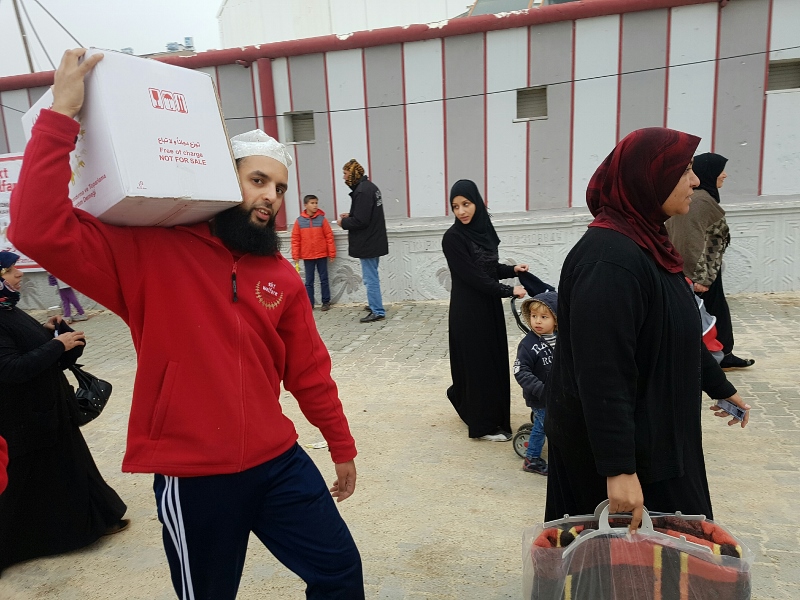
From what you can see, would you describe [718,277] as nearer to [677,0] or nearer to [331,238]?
[677,0]

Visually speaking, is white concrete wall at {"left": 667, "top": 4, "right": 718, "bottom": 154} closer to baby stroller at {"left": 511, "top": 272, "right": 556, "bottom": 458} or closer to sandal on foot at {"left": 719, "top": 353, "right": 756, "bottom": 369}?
sandal on foot at {"left": 719, "top": 353, "right": 756, "bottom": 369}

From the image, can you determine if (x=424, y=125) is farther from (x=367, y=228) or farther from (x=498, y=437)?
(x=498, y=437)

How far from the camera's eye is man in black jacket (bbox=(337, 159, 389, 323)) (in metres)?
7.99

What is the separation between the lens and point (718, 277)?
5266 mm

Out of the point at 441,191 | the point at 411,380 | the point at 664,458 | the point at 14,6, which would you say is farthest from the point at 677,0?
the point at 14,6

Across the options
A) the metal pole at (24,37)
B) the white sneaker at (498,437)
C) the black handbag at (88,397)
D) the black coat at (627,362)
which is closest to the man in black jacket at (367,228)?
the white sneaker at (498,437)

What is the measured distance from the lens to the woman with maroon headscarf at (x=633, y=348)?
1.71 metres

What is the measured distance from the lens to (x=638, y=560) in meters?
1.75

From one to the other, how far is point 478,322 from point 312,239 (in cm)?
490

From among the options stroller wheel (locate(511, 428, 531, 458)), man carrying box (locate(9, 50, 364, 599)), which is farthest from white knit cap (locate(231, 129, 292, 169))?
stroller wheel (locate(511, 428, 531, 458))

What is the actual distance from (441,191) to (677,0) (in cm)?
395

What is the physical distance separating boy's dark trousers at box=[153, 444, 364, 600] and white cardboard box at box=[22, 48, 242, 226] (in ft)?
2.63

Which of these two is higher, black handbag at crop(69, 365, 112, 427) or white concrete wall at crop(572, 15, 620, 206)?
white concrete wall at crop(572, 15, 620, 206)

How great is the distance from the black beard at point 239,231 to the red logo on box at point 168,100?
32cm
